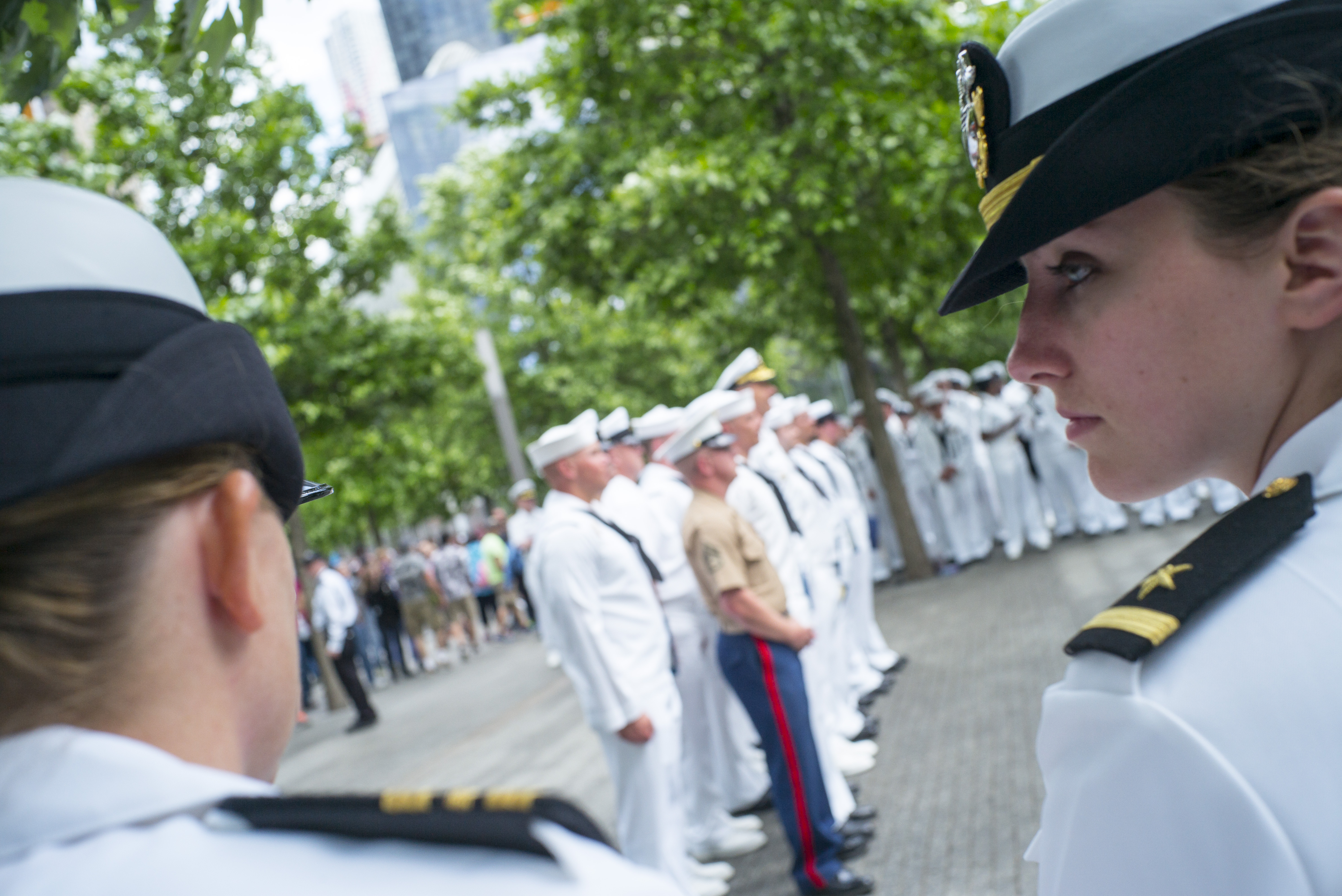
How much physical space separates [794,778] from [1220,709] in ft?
14.7

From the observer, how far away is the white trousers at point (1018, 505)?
1384cm

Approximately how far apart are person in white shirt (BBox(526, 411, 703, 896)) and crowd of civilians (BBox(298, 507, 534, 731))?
11.8m

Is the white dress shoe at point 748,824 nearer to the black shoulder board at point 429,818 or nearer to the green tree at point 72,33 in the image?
the green tree at point 72,33

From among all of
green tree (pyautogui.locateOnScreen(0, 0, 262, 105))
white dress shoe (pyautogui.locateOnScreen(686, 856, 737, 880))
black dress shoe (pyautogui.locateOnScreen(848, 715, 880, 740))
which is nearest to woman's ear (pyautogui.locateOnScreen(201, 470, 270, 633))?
green tree (pyautogui.locateOnScreen(0, 0, 262, 105))

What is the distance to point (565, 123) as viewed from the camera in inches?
494

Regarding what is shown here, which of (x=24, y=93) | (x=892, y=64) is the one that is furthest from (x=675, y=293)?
(x=24, y=93)

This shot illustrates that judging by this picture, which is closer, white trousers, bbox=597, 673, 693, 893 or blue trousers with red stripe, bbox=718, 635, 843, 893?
blue trousers with red stripe, bbox=718, 635, 843, 893

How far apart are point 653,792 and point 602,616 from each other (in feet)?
2.97

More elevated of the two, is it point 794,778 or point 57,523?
point 57,523

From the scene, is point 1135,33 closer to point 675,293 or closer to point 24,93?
point 24,93

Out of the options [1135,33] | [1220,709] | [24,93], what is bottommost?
[1220,709]

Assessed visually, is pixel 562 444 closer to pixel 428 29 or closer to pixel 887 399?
pixel 887 399

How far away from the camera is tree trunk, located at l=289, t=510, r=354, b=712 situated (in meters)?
15.4

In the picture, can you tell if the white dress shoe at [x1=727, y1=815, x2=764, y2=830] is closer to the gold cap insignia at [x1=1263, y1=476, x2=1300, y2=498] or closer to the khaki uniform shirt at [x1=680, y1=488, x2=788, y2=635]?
the khaki uniform shirt at [x1=680, y1=488, x2=788, y2=635]
